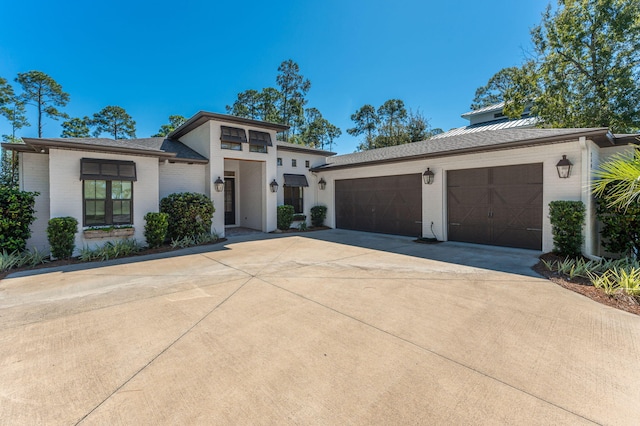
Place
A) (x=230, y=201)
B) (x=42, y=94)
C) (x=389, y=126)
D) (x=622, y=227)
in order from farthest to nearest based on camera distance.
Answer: (x=389, y=126) → (x=42, y=94) → (x=230, y=201) → (x=622, y=227)

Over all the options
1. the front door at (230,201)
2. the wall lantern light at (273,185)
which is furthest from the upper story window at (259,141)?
the front door at (230,201)

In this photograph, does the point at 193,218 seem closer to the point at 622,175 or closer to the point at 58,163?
the point at 58,163

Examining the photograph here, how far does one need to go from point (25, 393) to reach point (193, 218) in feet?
26.0

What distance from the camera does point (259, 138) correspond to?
39.2ft

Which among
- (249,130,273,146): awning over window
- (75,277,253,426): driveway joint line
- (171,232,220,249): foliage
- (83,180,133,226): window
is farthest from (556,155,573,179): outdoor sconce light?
(83,180,133,226): window

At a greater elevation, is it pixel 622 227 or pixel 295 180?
pixel 295 180

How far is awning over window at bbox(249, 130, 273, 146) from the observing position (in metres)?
11.8

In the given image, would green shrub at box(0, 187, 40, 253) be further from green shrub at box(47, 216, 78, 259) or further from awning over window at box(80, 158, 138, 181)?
awning over window at box(80, 158, 138, 181)

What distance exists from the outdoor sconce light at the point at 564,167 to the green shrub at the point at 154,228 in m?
11.5

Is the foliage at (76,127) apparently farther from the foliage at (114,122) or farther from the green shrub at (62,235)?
the green shrub at (62,235)

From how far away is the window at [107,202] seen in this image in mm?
8359

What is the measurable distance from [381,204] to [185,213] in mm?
7691

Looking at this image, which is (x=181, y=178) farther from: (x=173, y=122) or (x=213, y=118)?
(x=173, y=122)

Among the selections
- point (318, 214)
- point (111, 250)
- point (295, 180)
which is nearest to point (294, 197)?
point (295, 180)
